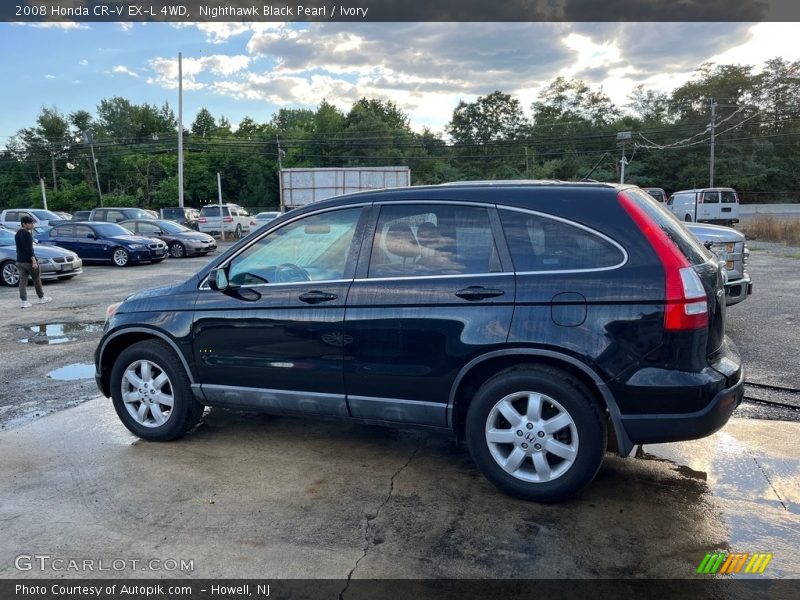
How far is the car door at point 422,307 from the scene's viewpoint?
140 inches

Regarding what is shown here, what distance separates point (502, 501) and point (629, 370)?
1114 mm

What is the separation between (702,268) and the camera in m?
3.46

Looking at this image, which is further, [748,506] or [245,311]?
[245,311]

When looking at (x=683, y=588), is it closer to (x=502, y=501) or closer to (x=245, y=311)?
(x=502, y=501)

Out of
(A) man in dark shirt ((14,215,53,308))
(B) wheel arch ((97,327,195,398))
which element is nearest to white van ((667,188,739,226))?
(A) man in dark shirt ((14,215,53,308))

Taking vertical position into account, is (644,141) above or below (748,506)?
above

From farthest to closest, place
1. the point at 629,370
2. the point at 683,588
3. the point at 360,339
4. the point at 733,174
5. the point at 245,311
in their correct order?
the point at 733,174
the point at 245,311
the point at 360,339
the point at 629,370
the point at 683,588

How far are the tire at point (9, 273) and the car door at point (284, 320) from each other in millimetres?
13281

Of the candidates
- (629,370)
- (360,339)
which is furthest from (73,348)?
(629,370)

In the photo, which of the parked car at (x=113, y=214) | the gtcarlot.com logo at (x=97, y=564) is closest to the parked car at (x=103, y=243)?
the parked car at (x=113, y=214)

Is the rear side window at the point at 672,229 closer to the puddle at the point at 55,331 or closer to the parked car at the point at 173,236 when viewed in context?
the puddle at the point at 55,331

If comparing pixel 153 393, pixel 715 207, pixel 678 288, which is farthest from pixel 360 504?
pixel 715 207

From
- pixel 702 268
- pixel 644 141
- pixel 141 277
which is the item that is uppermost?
pixel 644 141

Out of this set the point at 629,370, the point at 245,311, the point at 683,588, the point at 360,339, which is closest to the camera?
the point at 683,588
